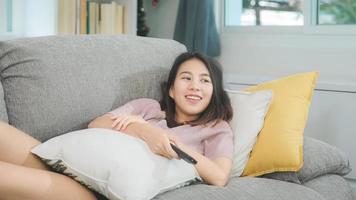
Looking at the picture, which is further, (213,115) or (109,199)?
(213,115)

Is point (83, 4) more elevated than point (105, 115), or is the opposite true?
point (83, 4)

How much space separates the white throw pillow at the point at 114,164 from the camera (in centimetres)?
121

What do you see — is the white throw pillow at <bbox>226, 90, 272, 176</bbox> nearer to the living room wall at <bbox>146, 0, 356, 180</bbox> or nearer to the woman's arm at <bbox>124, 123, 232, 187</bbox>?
the woman's arm at <bbox>124, 123, 232, 187</bbox>

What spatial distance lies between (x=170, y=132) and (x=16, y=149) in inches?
19.2

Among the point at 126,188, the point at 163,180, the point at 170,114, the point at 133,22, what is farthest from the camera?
the point at 133,22

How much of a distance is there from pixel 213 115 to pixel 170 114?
0.56 ft

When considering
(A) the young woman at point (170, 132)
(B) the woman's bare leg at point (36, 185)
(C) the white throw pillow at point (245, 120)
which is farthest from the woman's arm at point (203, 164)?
(B) the woman's bare leg at point (36, 185)

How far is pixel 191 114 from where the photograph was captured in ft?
5.72

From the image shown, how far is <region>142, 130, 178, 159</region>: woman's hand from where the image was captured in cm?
135

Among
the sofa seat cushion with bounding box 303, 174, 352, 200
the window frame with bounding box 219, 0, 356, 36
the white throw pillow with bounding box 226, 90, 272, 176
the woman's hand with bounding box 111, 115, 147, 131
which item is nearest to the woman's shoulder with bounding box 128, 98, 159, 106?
the woman's hand with bounding box 111, 115, 147, 131

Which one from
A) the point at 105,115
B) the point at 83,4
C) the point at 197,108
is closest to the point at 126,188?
the point at 105,115

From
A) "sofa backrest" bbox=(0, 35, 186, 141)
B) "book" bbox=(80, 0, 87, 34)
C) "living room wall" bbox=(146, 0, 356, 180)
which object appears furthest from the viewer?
"book" bbox=(80, 0, 87, 34)

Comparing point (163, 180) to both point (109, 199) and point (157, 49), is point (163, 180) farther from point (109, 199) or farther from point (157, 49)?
point (157, 49)

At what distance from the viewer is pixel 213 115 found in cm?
171
